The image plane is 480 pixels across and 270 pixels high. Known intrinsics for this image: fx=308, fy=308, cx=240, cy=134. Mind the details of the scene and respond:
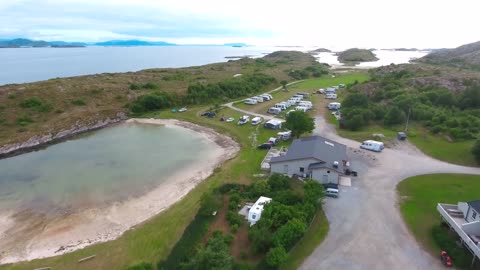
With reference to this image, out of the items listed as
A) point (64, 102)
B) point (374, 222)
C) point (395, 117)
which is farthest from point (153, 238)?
point (64, 102)

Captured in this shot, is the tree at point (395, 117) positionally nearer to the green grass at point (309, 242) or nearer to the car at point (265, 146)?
the car at point (265, 146)

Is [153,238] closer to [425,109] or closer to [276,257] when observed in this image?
[276,257]

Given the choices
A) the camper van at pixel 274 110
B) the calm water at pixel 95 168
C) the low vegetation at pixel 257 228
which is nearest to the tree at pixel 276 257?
the low vegetation at pixel 257 228

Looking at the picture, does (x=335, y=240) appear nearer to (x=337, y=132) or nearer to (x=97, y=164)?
(x=337, y=132)

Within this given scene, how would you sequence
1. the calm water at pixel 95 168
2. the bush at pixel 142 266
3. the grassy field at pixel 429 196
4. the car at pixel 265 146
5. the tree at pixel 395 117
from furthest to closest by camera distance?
1. the tree at pixel 395 117
2. the car at pixel 265 146
3. the calm water at pixel 95 168
4. the grassy field at pixel 429 196
5. the bush at pixel 142 266

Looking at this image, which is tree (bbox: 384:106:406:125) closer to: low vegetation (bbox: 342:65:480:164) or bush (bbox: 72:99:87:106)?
low vegetation (bbox: 342:65:480:164)

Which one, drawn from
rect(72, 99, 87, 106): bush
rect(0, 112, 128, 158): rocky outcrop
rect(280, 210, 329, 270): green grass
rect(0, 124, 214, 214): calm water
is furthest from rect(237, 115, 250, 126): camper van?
rect(72, 99, 87, 106): bush
